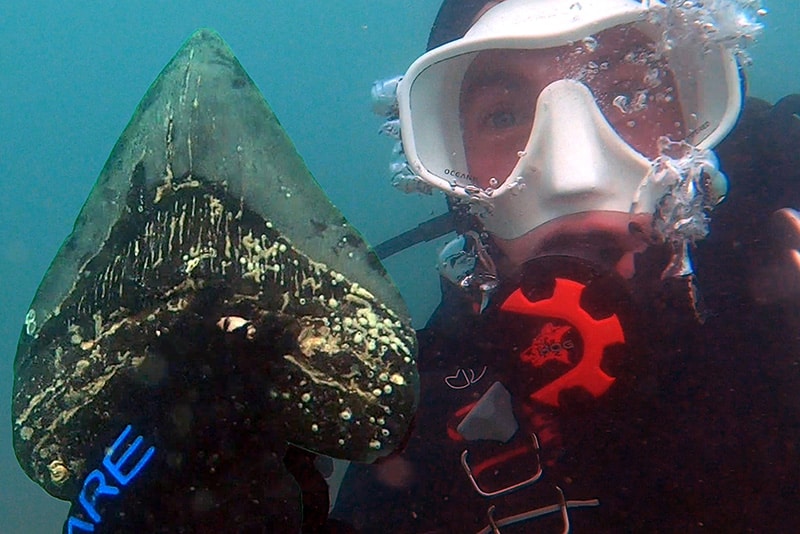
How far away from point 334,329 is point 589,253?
128 cm

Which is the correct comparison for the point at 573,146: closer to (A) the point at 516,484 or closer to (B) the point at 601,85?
(B) the point at 601,85

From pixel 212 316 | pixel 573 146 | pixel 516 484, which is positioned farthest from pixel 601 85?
pixel 212 316

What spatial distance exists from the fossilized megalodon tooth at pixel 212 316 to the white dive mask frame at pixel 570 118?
1285mm

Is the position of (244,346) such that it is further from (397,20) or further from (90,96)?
(90,96)

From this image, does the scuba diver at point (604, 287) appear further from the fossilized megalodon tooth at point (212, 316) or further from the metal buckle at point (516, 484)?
the fossilized megalodon tooth at point (212, 316)

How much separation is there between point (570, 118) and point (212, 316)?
194cm

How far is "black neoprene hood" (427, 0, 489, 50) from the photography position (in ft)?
10.9

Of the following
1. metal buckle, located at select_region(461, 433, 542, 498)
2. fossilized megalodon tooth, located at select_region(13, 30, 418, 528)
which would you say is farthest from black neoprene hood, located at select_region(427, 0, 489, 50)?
metal buckle, located at select_region(461, 433, 542, 498)

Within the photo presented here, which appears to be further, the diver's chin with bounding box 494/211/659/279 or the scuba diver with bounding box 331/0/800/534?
the diver's chin with bounding box 494/211/659/279

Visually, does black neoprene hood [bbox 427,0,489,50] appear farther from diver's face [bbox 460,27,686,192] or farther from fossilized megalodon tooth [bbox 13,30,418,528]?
fossilized megalodon tooth [bbox 13,30,418,528]

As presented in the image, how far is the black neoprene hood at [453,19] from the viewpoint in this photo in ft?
10.9

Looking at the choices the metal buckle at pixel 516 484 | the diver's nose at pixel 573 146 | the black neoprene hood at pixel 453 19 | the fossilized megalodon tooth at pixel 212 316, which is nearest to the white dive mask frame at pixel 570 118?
the diver's nose at pixel 573 146

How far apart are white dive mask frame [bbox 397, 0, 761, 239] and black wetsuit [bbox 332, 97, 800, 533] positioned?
1.31 ft

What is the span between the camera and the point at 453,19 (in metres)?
3.41
